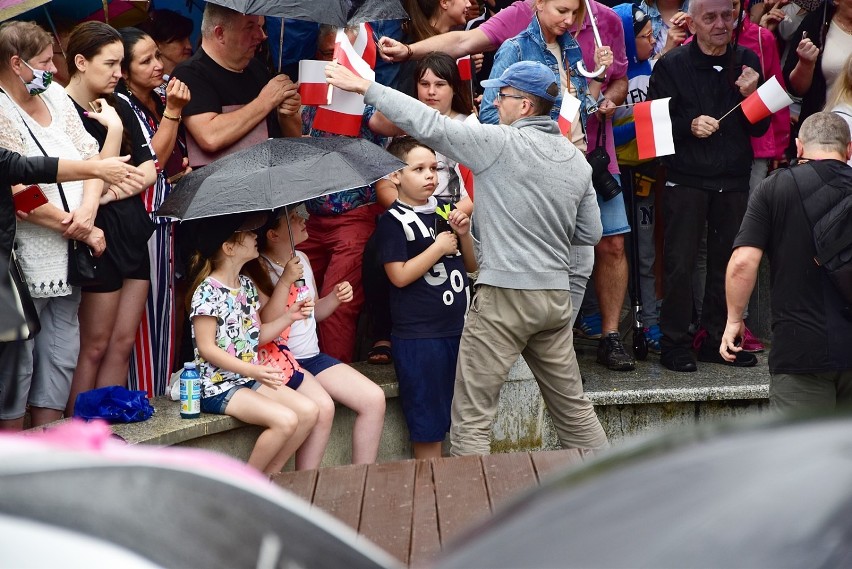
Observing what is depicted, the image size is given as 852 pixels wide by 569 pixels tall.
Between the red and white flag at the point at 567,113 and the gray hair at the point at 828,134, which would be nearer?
the gray hair at the point at 828,134

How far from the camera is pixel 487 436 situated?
5.31m

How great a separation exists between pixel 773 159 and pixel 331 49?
277cm

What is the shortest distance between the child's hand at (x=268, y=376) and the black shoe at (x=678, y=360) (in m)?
2.59

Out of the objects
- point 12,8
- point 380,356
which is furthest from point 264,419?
point 12,8

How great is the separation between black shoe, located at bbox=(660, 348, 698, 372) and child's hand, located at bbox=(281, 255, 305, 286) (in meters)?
2.49

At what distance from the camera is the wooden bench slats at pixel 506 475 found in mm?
3900

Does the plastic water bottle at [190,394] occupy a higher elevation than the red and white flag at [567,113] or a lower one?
lower

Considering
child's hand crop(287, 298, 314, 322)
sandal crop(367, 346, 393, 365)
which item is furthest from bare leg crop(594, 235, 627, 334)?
child's hand crop(287, 298, 314, 322)

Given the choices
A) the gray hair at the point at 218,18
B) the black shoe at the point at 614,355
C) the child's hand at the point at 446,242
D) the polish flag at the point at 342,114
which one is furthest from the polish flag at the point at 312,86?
the black shoe at the point at 614,355

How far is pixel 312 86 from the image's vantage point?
19.1 feet

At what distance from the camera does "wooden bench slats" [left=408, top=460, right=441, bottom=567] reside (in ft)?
11.1

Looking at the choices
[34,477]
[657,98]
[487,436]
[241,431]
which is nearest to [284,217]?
[241,431]

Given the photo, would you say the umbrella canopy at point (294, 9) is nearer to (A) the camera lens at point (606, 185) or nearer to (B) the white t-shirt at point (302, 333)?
(B) the white t-shirt at point (302, 333)

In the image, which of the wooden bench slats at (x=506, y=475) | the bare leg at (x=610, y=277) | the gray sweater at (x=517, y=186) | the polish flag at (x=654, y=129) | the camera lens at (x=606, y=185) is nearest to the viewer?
the wooden bench slats at (x=506, y=475)
